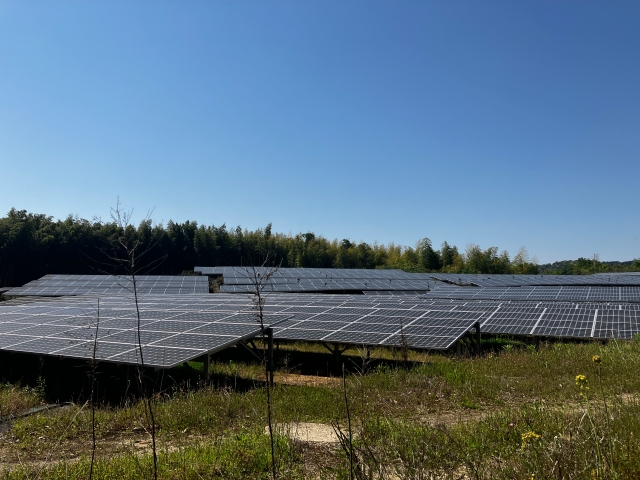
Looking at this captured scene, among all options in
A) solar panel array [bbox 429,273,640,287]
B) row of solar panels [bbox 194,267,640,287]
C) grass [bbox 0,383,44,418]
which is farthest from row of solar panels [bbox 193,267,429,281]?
grass [bbox 0,383,44,418]

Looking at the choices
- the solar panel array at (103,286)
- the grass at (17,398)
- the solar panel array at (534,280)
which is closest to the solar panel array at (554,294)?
the solar panel array at (534,280)

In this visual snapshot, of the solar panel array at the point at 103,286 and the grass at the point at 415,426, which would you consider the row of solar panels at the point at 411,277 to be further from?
the grass at the point at 415,426

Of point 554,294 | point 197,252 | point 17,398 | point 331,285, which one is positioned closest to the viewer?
point 17,398

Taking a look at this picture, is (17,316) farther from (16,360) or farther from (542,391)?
(542,391)

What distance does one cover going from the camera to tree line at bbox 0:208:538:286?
50688 mm

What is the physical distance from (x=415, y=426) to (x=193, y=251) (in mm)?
58988

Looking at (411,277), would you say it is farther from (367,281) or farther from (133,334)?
(133,334)

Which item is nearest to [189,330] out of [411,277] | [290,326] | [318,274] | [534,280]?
[290,326]

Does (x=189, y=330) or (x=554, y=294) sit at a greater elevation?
(x=189, y=330)

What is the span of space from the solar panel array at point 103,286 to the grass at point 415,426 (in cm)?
2546

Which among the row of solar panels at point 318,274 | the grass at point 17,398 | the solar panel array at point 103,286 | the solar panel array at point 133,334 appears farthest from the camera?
the row of solar panels at point 318,274

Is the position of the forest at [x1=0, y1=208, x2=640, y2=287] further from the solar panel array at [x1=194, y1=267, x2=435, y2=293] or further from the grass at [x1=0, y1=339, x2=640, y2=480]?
the grass at [x1=0, y1=339, x2=640, y2=480]

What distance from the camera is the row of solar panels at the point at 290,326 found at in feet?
32.3

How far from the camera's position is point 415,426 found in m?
5.03
